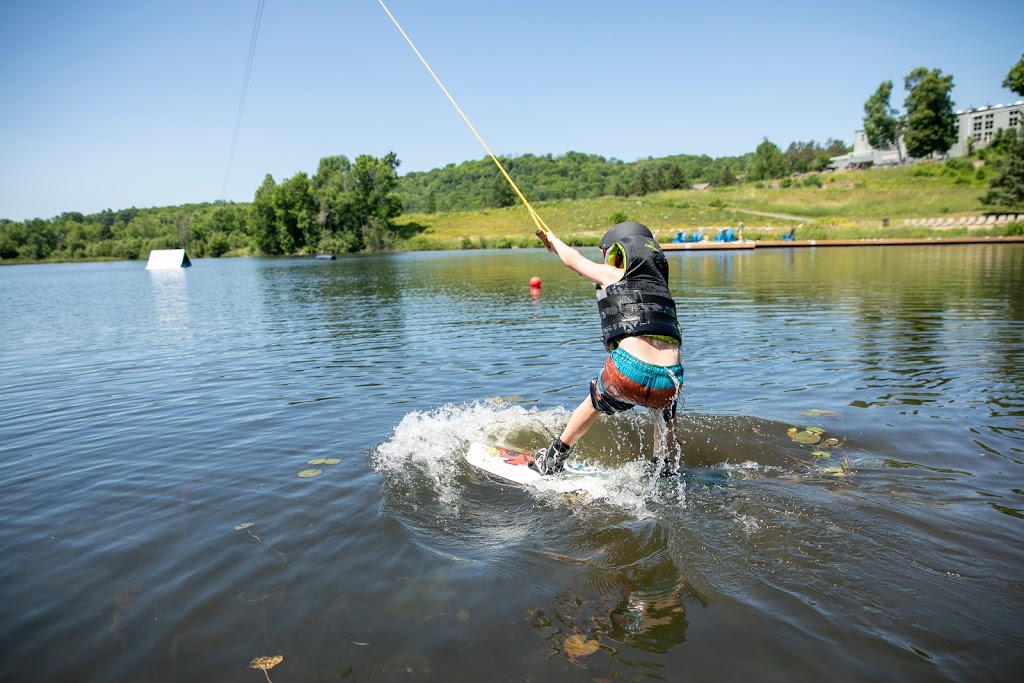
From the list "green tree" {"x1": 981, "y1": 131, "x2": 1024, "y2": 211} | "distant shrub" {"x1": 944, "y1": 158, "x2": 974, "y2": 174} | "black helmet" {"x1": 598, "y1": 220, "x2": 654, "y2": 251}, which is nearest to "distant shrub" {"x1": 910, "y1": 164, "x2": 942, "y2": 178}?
"distant shrub" {"x1": 944, "y1": 158, "x2": 974, "y2": 174}

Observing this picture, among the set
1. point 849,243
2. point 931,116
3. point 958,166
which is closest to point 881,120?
point 931,116

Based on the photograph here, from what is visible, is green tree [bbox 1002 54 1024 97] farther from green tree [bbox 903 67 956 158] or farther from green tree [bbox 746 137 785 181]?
green tree [bbox 746 137 785 181]

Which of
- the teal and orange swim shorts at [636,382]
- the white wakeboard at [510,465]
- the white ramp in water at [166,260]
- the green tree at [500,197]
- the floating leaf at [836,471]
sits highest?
the green tree at [500,197]

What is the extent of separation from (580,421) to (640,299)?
1502 millimetres

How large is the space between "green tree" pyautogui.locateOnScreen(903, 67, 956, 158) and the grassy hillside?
1740 cm

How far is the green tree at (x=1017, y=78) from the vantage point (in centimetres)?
6544

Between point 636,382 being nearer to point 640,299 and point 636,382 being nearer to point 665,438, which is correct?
point 640,299

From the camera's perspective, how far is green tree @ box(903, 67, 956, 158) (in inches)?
4407

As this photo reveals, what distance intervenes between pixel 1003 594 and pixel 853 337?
450 inches

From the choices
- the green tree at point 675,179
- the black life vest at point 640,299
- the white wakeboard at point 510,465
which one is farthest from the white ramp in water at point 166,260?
the green tree at point 675,179

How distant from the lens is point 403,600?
186 inches

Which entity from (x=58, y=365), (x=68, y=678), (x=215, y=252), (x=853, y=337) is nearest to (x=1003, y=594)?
(x=68, y=678)

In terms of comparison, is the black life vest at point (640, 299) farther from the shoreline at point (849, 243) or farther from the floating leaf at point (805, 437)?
the shoreline at point (849, 243)

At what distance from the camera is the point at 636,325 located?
5703 mm
